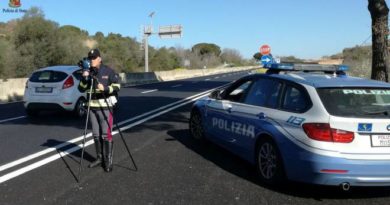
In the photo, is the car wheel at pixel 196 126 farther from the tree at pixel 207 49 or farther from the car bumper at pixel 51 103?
the tree at pixel 207 49

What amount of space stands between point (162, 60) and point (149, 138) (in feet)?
325

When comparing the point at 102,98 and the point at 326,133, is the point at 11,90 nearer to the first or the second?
the point at 102,98

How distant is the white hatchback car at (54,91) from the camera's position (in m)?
12.8

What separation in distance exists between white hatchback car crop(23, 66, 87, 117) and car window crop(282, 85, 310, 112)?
8.21m

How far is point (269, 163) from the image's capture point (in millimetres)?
5902

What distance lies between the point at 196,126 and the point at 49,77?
601cm

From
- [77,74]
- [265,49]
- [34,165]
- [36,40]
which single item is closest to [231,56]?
[36,40]

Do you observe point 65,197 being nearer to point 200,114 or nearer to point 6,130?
point 200,114

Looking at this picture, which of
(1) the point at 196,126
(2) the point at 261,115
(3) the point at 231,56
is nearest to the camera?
(2) the point at 261,115

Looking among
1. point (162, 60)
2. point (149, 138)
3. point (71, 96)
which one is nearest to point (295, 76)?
point (149, 138)

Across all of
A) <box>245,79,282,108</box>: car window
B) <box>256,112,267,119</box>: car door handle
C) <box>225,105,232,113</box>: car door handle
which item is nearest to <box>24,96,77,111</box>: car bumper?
<box>225,105,232,113</box>: car door handle

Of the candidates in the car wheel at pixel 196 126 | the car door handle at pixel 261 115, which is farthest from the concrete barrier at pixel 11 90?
the car door handle at pixel 261 115

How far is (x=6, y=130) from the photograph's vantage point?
10.8 meters

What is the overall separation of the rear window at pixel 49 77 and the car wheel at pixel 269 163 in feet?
27.4
